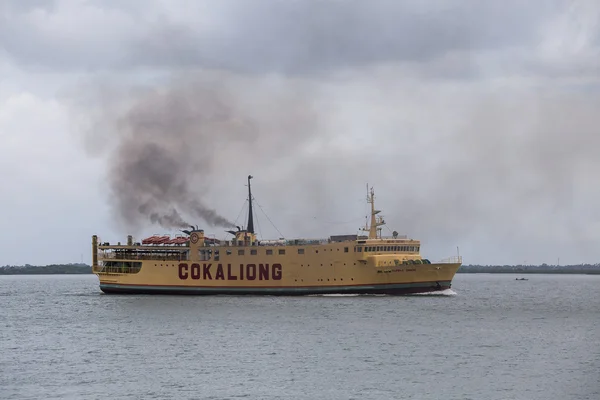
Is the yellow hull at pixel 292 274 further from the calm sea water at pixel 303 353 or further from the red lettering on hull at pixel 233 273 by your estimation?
the calm sea water at pixel 303 353

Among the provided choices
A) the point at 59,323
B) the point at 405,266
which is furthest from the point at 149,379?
the point at 405,266

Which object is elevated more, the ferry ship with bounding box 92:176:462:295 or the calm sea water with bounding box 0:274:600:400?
the ferry ship with bounding box 92:176:462:295

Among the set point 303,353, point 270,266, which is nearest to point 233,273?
point 270,266

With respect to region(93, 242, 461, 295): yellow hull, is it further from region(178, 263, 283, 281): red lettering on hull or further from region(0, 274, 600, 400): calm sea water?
region(0, 274, 600, 400): calm sea water

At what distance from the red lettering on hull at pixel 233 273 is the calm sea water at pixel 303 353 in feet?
31.1

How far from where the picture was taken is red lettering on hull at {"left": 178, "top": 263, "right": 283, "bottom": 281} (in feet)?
276

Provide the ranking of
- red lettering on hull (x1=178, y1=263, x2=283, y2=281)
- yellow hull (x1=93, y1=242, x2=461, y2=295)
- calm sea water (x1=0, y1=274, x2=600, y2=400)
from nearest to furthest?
calm sea water (x1=0, y1=274, x2=600, y2=400) < yellow hull (x1=93, y1=242, x2=461, y2=295) < red lettering on hull (x1=178, y1=263, x2=283, y2=281)

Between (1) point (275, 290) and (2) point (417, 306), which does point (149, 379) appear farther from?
(1) point (275, 290)

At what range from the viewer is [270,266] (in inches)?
3319

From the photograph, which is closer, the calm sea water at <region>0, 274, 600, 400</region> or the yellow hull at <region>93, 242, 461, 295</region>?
the calm sea water at <region>0, 274, 600, 400</region>

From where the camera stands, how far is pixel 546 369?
40844mm

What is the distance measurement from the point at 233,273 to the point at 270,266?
14.4 ft

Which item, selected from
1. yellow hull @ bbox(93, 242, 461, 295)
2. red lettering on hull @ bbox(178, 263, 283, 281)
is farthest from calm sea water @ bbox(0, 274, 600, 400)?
red lettering on hull @ bbox(178, 263, 283, 281)

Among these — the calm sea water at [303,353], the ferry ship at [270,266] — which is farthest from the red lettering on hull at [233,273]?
the calm sea water at [303,353]
